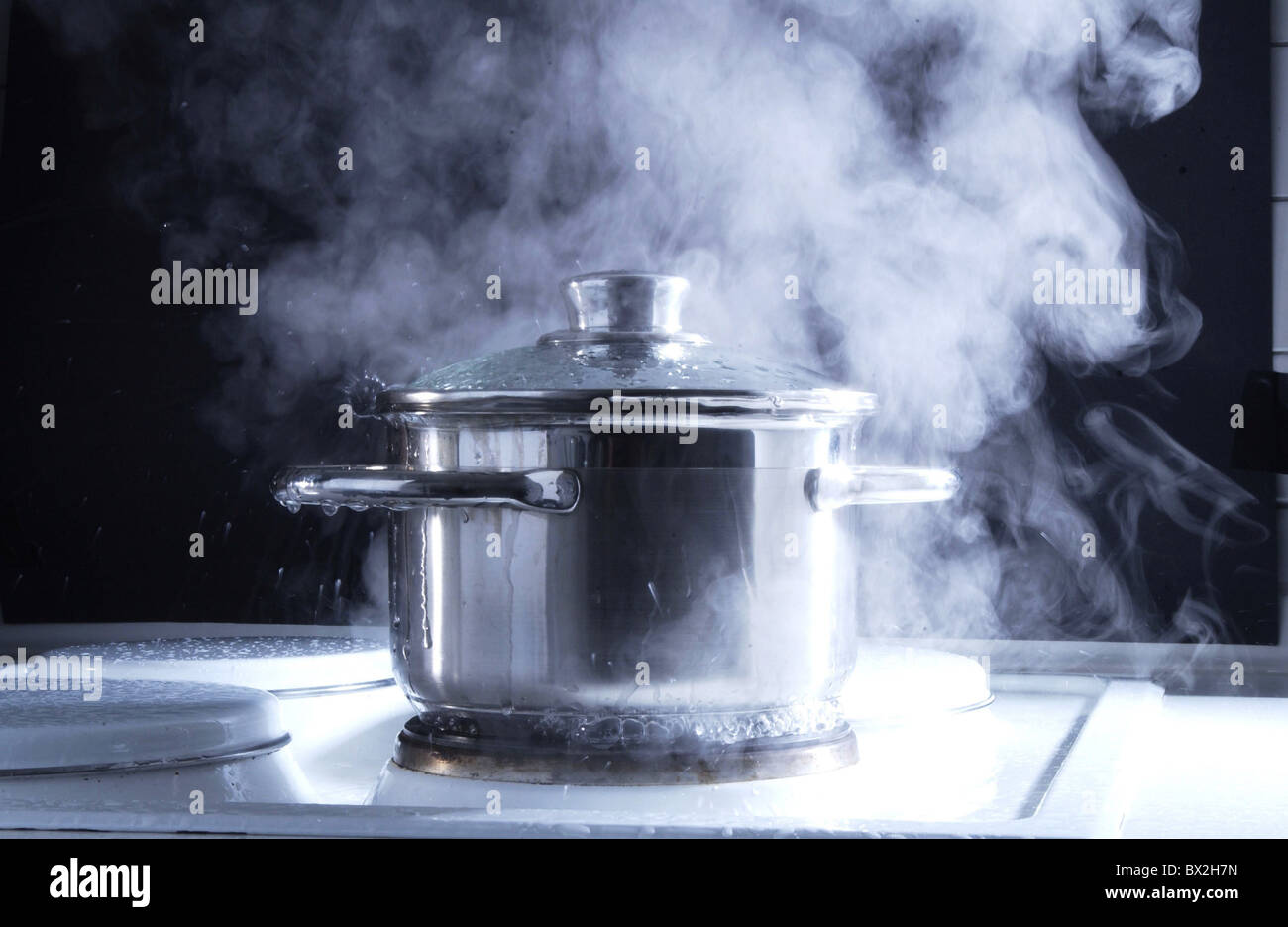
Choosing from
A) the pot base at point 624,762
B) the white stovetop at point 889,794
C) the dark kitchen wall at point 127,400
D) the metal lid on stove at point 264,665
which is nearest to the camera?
the white stovetop at point 889,794

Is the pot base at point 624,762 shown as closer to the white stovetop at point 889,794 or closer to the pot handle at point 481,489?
the white stovetop at point 889,794

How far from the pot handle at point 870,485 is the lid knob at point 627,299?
121 millimetres

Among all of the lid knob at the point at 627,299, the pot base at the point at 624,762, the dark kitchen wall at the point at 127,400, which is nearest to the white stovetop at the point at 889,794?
the pot base at the point at 624,762

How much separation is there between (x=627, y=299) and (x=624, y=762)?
233mm

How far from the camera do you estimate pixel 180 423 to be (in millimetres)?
1297

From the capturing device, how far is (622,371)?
0.65 meters

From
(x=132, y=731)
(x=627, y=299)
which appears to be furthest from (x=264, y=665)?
(x=627, y=299)

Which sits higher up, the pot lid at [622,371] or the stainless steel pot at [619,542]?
the pot lid at [622,371]

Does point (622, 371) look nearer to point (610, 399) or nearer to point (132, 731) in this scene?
point (610, 399)

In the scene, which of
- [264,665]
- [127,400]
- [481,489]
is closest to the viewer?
[481,489]

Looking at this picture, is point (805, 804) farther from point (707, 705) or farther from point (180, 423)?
point (180, 423)

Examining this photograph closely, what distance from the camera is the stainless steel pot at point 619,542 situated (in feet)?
2.06

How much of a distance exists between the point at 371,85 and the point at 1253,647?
91 cm

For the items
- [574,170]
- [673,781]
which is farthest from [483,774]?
[574,170]
